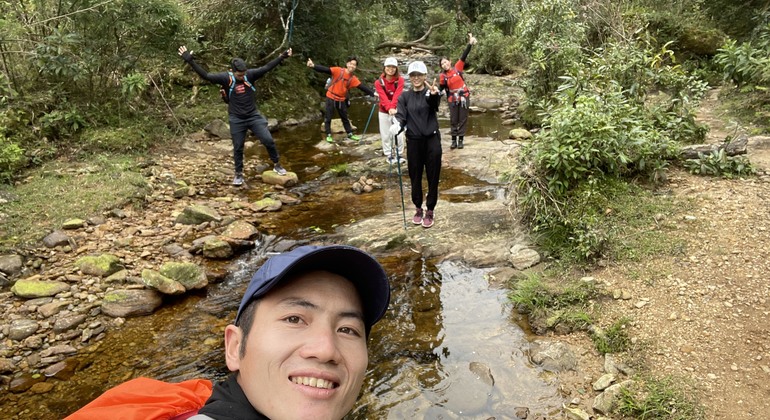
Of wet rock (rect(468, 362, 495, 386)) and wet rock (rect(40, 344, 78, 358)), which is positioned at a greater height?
wet rock (rect(40, 344, 78, 358))

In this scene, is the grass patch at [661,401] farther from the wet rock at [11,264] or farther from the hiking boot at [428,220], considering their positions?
the wet rock at [11,264]

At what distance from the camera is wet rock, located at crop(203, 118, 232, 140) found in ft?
37.8

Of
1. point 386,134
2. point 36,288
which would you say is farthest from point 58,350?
point 386,134

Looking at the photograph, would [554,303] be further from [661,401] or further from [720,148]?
[720,148]

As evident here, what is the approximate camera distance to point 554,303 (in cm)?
481

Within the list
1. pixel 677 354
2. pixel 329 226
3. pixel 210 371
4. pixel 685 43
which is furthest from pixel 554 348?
pixel 685 43

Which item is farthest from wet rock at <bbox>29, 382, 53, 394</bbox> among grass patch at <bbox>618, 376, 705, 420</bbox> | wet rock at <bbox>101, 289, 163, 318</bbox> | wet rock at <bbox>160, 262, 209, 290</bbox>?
grass patch at <bbox>618, 376, 705, 420</bbox>

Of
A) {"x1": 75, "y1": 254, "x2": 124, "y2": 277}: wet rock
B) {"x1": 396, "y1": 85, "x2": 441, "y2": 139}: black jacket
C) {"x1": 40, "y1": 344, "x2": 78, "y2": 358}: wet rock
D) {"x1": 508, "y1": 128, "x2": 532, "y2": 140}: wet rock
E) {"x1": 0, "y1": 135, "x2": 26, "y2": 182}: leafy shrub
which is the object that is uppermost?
{"x1": 396, "y1": 85, "x2": 441, "y2": 139}: black jacket

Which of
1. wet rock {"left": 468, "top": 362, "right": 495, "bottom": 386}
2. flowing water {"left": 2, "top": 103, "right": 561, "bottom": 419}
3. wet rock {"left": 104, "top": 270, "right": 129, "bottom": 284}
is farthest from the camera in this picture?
wet rock {"left": 104, "top": 270, "right": 129, "bottom": 284}

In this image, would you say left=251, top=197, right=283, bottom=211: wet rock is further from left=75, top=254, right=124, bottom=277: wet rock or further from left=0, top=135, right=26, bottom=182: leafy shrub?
left=0, top=135, right=26, bottom=182: leafy shrub

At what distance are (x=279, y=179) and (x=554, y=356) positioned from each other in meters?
6.67

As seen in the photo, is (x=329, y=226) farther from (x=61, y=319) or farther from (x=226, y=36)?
A: (x=226, y=36)

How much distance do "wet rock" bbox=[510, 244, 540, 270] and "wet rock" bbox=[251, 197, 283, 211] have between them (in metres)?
4.30

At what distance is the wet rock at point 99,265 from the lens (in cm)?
570
